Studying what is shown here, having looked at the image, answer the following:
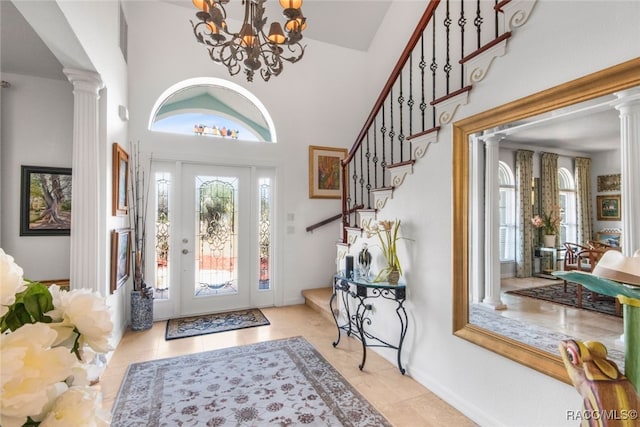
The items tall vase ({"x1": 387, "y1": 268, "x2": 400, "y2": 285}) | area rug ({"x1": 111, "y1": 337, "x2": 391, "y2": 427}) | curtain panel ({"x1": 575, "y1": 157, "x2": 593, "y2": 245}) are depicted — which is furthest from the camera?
tall vase ({"x1": 387, "y1": 268, "x2": 400, "y2": 285})

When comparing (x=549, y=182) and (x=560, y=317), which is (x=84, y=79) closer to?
(x=549, y=182)

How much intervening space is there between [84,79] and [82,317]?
274cm

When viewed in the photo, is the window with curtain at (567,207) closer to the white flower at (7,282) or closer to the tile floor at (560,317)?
the tile floor at (560,317)

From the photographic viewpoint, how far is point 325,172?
193 inches

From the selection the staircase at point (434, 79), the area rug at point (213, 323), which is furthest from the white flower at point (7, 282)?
the area rug at point (213, 323)

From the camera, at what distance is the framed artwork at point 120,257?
2933 millimetres

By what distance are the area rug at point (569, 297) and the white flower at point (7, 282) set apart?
217 centimetres

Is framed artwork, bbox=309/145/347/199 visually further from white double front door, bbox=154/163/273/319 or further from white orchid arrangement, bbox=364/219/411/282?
white orchid arrangement, bbox=364/219/411/282

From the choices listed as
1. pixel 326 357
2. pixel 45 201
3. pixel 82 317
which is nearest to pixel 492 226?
pixel 326 357

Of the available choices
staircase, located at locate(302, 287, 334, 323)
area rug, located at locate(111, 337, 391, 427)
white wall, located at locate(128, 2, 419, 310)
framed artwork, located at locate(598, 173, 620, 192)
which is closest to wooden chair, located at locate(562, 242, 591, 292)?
framed artwork, located at locate(598, 173, 620, 192)

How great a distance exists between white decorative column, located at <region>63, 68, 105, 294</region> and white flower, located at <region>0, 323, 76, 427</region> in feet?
8.23

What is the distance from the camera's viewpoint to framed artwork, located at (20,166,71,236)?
9.93ft

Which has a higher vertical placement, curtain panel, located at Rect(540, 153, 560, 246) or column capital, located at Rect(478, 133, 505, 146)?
column capital, located at Rect(478, 133, 505, 146)

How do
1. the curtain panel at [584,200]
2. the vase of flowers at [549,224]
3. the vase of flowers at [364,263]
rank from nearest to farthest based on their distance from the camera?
the curtain panel at [584,200] → the vase of flowers at [549,224] → the vase of flowers at [364,263]
